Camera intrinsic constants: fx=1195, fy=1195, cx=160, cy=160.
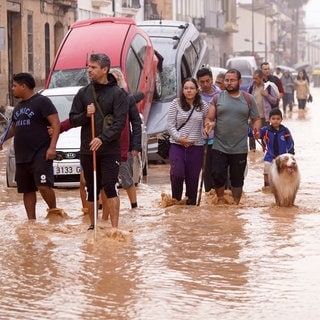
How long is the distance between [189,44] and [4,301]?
1873 centimetres

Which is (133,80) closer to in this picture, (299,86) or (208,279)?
(208,279)

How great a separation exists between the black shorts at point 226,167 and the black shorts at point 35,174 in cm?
214

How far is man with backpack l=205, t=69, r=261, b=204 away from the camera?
13.1 m

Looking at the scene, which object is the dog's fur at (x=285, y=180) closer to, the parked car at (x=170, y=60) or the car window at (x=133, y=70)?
the parked car at (x=170, y=60)

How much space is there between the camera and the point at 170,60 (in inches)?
974

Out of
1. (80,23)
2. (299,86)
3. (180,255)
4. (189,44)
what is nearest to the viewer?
(180,255)

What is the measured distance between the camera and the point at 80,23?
23219mm

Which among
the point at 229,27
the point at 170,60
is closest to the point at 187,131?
the point at 170,60

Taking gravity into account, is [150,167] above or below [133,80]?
below

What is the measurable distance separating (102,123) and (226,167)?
2.68 m

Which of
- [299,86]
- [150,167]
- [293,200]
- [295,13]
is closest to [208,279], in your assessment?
[293,200]

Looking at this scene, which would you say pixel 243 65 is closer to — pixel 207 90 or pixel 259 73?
pixel 259 73

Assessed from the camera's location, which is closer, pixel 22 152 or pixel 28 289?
→ pixel 28 289

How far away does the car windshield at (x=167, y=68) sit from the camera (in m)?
23.7
